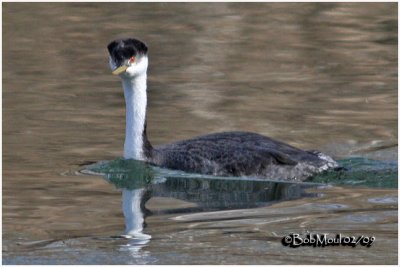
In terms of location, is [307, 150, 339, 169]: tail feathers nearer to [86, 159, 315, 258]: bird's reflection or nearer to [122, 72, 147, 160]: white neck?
[86, 159, 315, 258]: bird's reflection

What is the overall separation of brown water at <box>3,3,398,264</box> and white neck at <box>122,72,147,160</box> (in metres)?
0.47

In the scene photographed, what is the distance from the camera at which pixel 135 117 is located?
13180 millimetres

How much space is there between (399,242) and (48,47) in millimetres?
12186

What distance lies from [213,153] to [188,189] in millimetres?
594

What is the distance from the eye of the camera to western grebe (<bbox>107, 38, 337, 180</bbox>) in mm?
12984

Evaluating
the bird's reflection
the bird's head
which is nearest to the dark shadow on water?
the bird's reflection

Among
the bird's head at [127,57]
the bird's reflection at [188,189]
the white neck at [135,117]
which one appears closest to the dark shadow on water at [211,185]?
the bird's reflection at [188,189]

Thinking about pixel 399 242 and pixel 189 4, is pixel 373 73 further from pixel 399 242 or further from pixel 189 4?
pixel 399 242

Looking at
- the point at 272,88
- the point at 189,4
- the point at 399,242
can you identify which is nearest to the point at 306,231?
the point at 399,242

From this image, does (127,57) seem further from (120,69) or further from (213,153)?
(213,153)

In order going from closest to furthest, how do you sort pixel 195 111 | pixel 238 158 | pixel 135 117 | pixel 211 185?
pixel 211 185
pixel 238 158
pixel 135 117
pixel 195 111

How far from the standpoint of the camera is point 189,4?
25.1 metres

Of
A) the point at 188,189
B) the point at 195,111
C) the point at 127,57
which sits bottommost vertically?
the point at 188,189

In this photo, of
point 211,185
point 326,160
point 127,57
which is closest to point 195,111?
point 326,160
